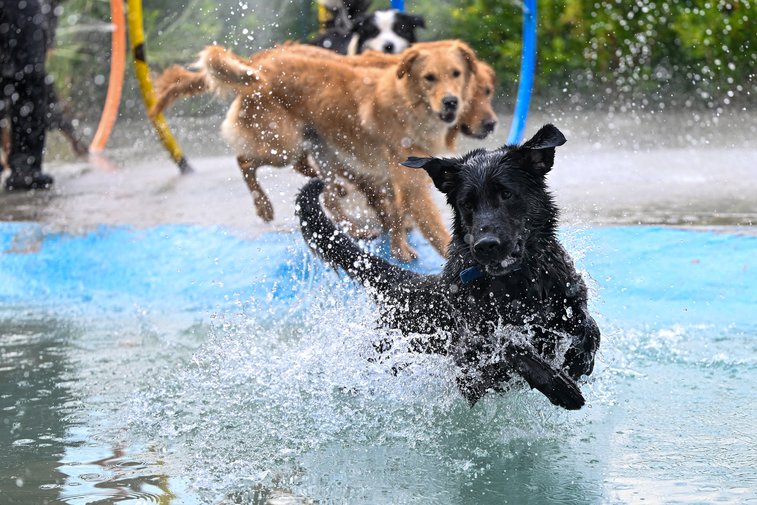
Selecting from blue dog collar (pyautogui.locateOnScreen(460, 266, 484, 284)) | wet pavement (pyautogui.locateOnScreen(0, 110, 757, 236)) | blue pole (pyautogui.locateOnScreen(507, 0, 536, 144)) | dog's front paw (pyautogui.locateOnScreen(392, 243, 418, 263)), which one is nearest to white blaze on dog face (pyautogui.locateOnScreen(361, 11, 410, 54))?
blue pole (pyautogui.locateOnScreen(507, 0, 536, 144))

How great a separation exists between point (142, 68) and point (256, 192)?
2827 mm

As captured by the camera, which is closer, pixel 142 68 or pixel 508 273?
pixel 508 273

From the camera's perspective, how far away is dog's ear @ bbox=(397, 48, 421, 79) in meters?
6.20

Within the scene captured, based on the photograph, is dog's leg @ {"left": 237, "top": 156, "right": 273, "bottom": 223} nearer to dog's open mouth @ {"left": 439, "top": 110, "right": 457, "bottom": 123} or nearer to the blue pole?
dog's open mouth @ {"left": 439, "top": 110, "right": 457, "bottom": 123}

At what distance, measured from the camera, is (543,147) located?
11.8 feet

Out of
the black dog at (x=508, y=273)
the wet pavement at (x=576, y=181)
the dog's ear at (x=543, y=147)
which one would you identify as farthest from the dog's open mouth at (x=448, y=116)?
the dog's ear at (x=543, y=147)

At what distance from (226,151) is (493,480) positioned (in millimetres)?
8500

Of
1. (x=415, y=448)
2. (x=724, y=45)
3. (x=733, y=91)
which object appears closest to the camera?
(x=415, y=448)

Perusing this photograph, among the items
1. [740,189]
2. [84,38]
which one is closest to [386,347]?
[740,189]

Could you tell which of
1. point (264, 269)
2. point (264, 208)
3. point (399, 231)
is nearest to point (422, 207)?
point (399, 231)

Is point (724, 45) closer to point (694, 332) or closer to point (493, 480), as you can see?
point (694, 332)

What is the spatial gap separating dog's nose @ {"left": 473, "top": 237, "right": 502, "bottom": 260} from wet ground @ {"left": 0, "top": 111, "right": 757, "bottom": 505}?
1.95ft

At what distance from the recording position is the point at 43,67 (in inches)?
342

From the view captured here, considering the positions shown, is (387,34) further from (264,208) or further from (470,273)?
(470,273)
